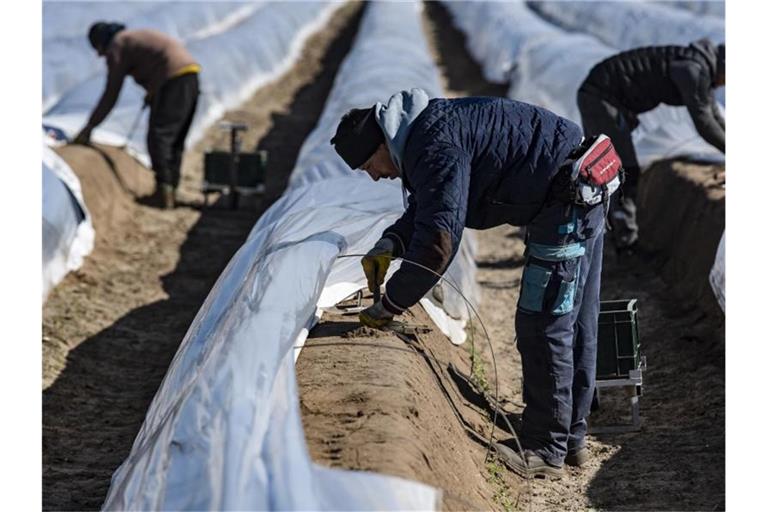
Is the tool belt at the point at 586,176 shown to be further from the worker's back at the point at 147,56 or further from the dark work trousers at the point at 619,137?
the worker's back at the point at 147,56

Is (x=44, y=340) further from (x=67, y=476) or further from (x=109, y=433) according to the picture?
(x=67, y=476)

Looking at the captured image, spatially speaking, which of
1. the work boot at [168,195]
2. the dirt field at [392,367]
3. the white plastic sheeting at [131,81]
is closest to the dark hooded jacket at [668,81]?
the dirt field at [392,367]

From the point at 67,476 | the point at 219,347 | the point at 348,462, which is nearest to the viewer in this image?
the point at 348,462

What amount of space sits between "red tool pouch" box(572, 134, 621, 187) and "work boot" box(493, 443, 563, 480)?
117cm

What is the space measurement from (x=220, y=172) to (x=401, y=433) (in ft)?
21.7

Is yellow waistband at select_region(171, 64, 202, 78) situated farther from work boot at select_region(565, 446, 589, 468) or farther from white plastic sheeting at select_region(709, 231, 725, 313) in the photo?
work boot at select_region(565, 446, 589, 468)

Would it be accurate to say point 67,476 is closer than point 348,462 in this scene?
No

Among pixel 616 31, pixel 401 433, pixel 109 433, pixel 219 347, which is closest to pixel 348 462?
pixel 401 433

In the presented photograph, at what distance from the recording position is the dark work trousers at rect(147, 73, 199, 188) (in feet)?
32.8

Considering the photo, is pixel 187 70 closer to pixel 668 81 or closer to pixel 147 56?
pixel 147 56

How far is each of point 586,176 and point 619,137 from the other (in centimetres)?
326

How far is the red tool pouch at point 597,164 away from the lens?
4.46 m

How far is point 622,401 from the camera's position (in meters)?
5.81

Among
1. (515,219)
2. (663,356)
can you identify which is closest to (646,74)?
(663,356)
